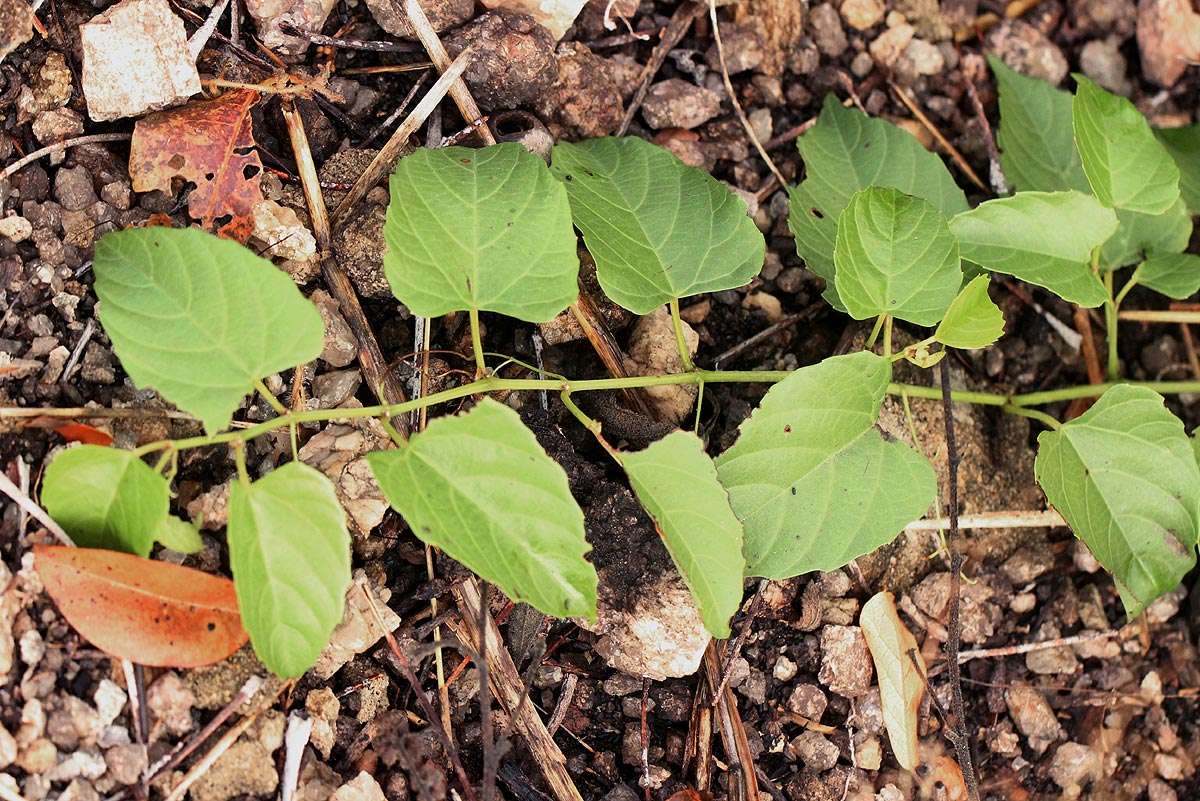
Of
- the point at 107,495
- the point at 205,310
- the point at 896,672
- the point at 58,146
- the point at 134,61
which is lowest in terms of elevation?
the point at 896,672

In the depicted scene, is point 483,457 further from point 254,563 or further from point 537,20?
point 537,20

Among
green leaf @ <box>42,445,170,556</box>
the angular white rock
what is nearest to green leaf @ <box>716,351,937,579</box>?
green leaf @ <box>42,445,170,556</box>

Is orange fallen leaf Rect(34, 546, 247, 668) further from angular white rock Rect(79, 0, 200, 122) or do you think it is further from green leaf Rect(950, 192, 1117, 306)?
green leaf Rect(950, 192, 1117, 306)

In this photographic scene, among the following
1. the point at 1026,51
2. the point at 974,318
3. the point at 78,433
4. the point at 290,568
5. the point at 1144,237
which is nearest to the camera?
the point at 290,568

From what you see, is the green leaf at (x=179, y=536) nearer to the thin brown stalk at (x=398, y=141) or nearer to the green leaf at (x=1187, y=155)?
the thin brown stalk at (x=398, y=141)

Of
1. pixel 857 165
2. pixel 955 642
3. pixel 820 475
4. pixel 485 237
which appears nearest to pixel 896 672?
pixel 955 642

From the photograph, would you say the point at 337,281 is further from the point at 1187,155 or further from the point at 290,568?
the point at 1187,155

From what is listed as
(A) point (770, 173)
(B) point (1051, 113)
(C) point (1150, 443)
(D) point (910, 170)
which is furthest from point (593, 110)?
(C) point (1150, 443)
